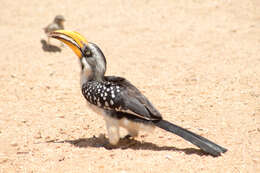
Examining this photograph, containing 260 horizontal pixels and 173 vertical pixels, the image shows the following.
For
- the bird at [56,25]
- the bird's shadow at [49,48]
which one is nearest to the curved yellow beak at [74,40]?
the bird's shadow at [49,48]

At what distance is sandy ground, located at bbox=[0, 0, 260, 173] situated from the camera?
14.5 ft

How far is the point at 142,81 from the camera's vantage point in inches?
307

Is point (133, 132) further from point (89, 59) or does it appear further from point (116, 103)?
point (89, 59)

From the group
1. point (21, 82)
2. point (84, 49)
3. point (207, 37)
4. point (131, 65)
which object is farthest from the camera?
point (207, 37)

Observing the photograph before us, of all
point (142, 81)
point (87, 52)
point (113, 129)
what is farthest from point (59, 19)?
point (113, 129)

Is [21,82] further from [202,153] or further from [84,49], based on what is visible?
[202,153]

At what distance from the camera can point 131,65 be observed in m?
8.80

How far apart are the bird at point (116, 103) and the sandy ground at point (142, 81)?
207mm

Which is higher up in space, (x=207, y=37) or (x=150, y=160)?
(x=207, y=37)

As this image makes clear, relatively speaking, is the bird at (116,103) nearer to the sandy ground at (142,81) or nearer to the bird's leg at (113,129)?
the bird's leg at (113,129)

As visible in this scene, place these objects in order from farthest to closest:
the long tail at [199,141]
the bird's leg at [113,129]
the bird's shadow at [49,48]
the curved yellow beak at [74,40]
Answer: the bird's shadow at [49,48], the curved yellow beak at [74,40], the bird's leg at [113,129], the long tail at [199,141]

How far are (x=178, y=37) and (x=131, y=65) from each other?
2.63 m

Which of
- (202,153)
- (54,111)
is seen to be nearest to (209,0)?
(54,111)

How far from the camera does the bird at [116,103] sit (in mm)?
4453
